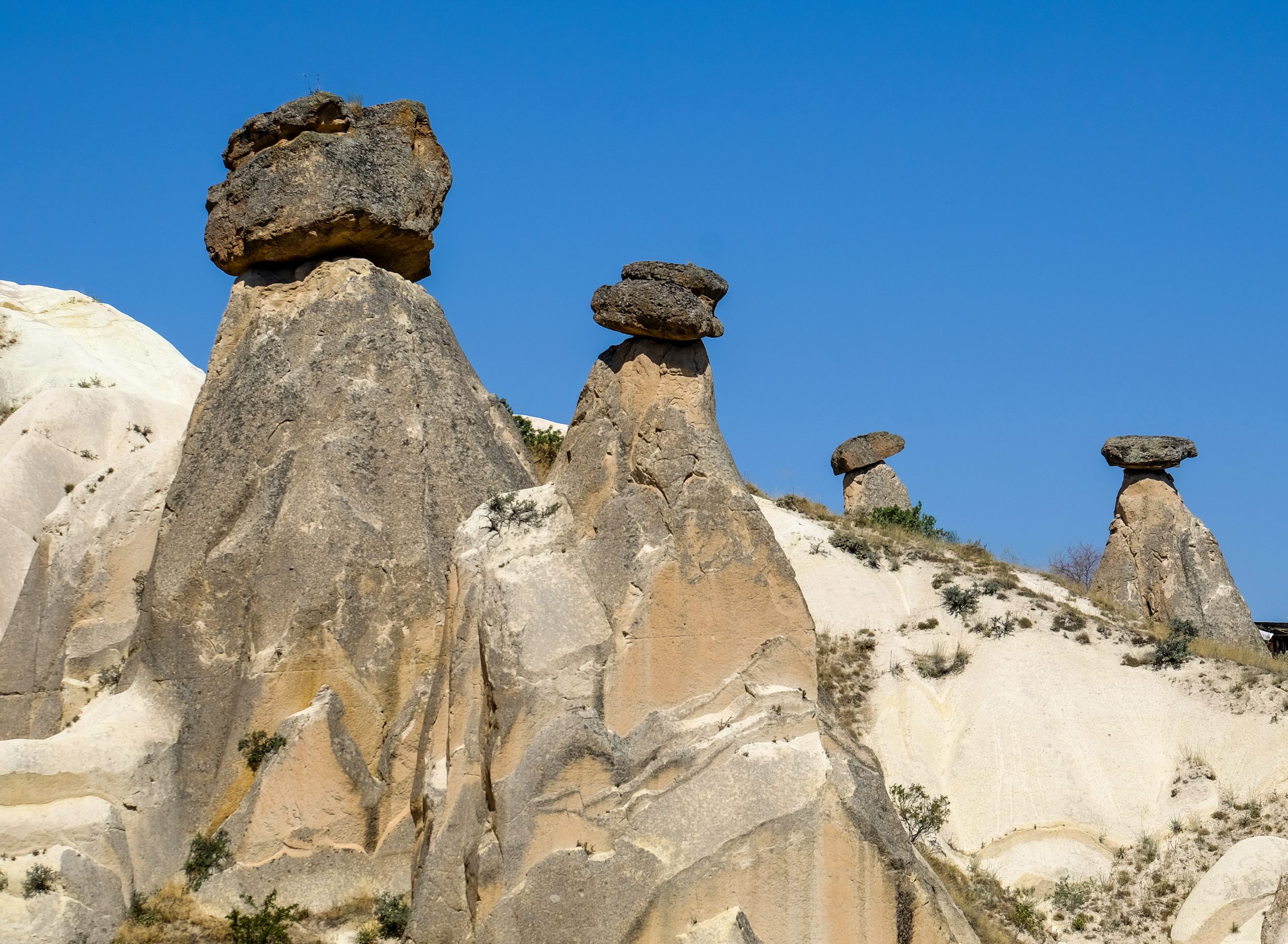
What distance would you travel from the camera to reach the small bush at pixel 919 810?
14.2 m

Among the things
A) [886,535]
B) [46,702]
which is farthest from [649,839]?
[886,535]

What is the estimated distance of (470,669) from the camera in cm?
901

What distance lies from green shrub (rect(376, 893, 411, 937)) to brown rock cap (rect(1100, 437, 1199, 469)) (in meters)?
17.0

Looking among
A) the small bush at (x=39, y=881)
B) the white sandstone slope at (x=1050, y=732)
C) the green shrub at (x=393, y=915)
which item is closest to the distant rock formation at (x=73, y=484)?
the small bush at (x=39, y=881)

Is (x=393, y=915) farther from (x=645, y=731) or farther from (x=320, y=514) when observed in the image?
(x=320, y=514)

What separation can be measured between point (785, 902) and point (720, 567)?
196 centimetres

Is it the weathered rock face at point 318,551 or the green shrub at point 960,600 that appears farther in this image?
the green shrub at point 960,600

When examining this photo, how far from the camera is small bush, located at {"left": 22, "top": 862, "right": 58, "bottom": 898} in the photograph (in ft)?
29.1

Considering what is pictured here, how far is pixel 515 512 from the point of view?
9.58 meters

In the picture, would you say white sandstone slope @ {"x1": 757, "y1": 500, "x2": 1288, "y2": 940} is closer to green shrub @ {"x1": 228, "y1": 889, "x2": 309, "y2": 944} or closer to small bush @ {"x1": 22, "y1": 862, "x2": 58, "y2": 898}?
green shrub @ {"x1": 228, "y1": 889, "x2": 309, "y2": 944}

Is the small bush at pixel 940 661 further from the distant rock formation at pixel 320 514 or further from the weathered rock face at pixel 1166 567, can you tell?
the distant rock formation at pixel 320 514

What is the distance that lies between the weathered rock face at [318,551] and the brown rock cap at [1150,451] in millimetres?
14247

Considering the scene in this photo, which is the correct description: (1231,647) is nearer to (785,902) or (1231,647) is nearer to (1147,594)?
(1147,594)

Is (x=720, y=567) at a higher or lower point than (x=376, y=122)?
lower
